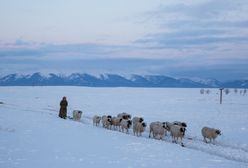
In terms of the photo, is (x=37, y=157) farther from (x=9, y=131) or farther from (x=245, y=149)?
(x=245, y=149)

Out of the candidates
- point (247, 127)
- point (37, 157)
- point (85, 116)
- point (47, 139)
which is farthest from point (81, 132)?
point (85, 116)

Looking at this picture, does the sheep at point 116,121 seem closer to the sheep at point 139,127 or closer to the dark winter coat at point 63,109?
the sheep at point 139,127

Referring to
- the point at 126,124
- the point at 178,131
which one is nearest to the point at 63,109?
the point at 126,124

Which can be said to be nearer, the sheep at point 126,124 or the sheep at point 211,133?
the sheep at point 211,133

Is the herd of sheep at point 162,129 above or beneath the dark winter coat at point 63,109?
beneath

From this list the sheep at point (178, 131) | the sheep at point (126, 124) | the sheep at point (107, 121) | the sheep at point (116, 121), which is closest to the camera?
the sheep at point (178, 131)

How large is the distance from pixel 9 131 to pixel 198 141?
835 centimetres

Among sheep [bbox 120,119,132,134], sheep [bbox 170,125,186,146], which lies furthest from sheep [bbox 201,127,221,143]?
sheep [bbox 120,119,132,134]

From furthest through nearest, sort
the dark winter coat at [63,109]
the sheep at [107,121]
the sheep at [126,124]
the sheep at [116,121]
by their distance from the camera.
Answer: the dark winter coat at [63,109], the sheep at [107,121], the sheep at [116,121], the sheep at [126,124]

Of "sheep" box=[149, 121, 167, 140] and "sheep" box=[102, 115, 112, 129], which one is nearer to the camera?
"sheep" box=[149, 121, 167, 140]

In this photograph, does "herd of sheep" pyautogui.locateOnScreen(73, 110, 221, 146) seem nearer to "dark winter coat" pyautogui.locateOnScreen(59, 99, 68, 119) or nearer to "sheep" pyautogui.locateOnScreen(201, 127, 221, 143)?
"sheep" pyautogui.locateOnScreen(201, 127, 221, 143)

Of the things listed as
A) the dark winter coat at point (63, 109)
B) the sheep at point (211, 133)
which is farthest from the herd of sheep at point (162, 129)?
the dark winter coat at point (63, 109)

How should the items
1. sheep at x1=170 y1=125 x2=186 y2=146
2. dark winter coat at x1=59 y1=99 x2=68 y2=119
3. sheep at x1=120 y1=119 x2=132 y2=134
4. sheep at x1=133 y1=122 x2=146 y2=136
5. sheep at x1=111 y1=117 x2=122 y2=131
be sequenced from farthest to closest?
dark winter coat at x1=59 y1=99 x2=68 y2=119, sheep at x1=111 y1=117 x2=122 y2=131, sheep at x1=120 y1=119 x2=132 y2=134, sheep at x1=133 y1=122 x2=146 y2=136, sheep at x1=170 y1=125 x2=186 y2=146

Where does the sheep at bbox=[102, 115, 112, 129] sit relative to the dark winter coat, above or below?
below
